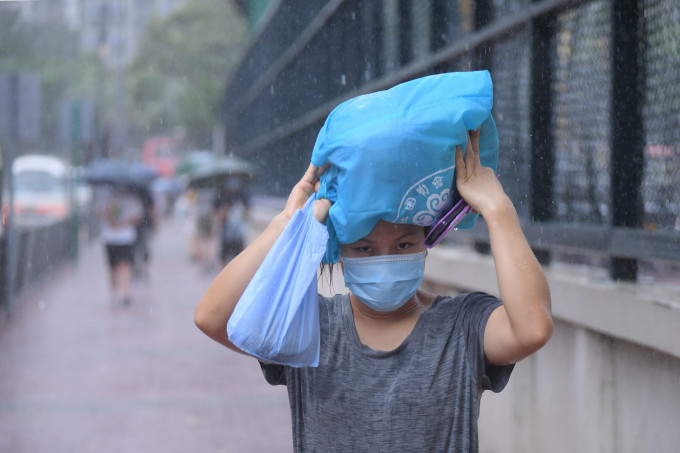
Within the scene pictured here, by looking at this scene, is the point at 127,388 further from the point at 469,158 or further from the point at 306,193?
the point at 469,158

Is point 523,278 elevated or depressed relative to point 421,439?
elevated

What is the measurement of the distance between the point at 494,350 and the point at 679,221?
1518mm

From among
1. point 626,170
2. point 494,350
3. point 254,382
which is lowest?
point 254,382

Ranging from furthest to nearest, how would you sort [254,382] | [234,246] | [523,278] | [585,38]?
[234,246] → [254,382] → [585,38] → [523,278]

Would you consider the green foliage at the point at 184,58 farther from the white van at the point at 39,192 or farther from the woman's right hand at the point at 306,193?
the woman's right hand at the point at 306,193

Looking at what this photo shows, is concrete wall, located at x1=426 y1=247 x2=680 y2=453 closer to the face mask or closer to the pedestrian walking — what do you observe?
the face mask

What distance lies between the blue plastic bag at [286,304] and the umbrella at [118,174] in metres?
15.8

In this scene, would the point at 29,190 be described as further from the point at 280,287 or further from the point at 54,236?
the point at 280,287

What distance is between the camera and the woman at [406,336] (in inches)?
88.5

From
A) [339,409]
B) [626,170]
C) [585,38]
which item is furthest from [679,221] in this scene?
[339,409]

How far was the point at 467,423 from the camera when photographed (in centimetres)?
225

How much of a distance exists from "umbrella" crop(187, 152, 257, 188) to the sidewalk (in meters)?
6.93

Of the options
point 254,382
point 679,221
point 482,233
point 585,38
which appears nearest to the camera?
point 679,221

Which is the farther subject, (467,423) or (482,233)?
(482,233)
